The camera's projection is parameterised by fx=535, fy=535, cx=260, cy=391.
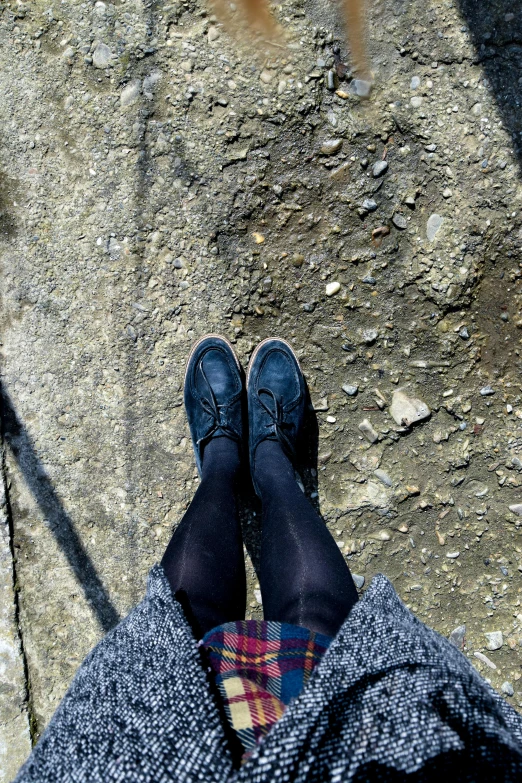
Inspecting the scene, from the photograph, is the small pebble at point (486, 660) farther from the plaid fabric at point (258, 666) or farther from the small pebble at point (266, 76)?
the small pebble at point (266, 76)

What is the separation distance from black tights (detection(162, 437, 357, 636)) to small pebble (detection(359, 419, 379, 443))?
306 millimetres

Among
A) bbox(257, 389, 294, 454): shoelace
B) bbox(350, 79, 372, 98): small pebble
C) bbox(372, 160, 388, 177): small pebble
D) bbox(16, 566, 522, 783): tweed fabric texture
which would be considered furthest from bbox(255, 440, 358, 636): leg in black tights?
bbox(350, 79, 372, 98): small pebble

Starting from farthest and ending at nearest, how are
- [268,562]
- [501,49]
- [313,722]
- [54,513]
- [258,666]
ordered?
[54,513] < [501,49] < [268,562] < [258,666] < [313,722]

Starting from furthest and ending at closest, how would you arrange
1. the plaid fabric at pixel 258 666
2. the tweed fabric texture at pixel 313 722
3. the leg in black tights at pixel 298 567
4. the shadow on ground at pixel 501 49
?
the shadow on ground at pixel 501 49, the leg in black tights at pixel 298 567, the plaid fabric at pixel 258 666, the tweed fabric texture at pixel 313 722

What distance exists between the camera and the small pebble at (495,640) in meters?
1.90

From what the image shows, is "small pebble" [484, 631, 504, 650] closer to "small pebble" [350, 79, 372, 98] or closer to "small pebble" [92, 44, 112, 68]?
"small pebble" [350, 79, 372, 98]

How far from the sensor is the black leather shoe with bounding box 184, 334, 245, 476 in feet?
6.32

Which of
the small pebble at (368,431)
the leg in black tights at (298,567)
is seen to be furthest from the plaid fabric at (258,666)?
the small pebble at (368,431)

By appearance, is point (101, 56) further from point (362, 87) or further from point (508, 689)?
point (508, 689)

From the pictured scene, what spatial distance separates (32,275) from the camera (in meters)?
1.97

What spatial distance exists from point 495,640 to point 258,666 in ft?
3.89

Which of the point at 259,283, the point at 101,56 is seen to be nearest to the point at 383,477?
the point at 259,283

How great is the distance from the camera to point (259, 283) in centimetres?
191

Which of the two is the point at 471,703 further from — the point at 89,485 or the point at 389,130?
the point at 389,130
